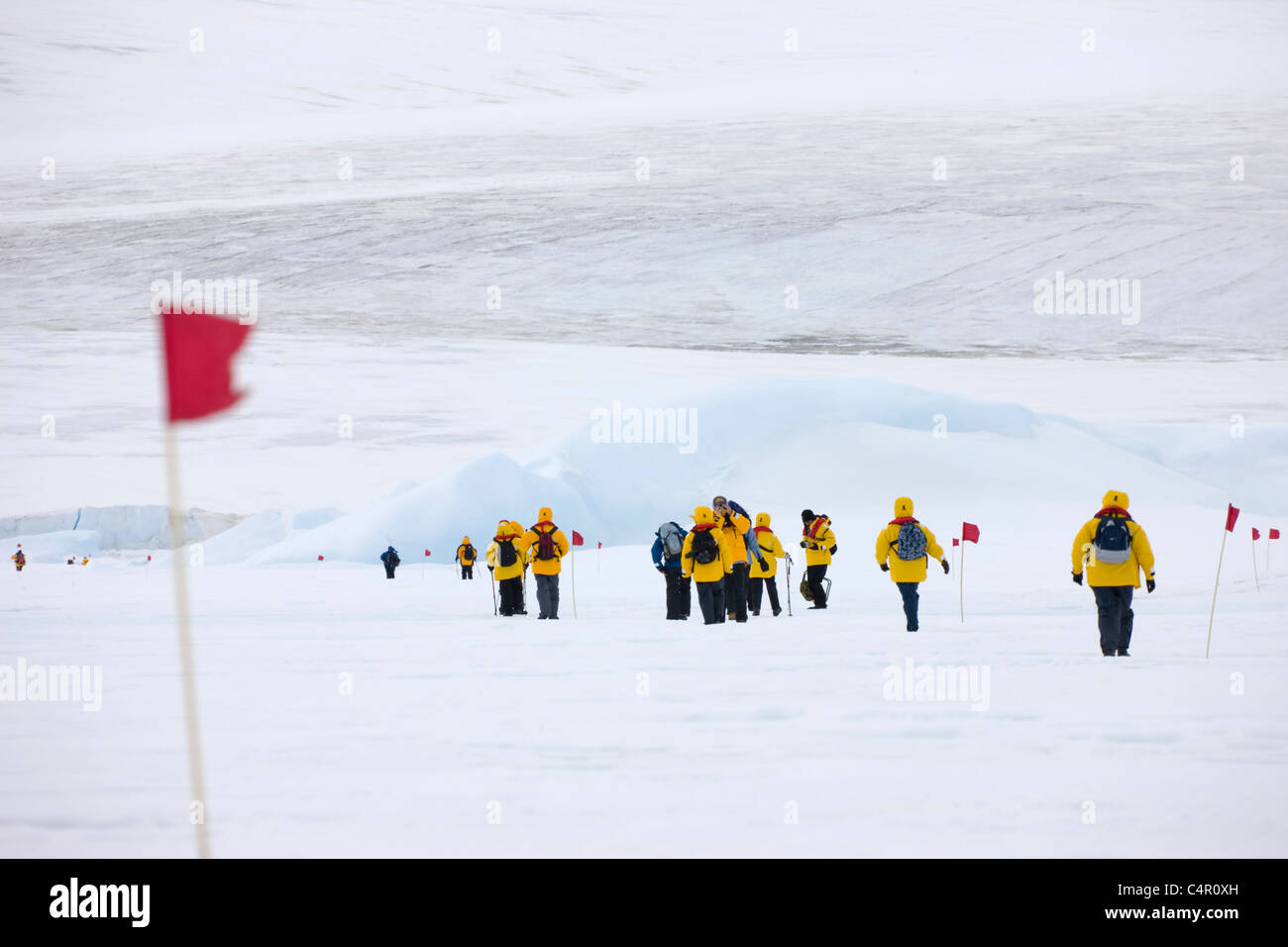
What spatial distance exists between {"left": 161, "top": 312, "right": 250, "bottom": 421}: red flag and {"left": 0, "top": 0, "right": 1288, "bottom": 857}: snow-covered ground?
5.06ft

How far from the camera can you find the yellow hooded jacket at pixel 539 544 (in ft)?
40.1

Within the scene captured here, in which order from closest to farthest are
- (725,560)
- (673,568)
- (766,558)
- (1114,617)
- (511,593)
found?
(1114,617)
(725,560)
(673,568)
(766,558)
(511,593)

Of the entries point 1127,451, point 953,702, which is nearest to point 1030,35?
point 1127,451

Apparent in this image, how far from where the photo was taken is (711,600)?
11430 millimetres

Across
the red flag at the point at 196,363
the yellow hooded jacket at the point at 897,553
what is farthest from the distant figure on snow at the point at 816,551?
the red flag at the point at 196,363

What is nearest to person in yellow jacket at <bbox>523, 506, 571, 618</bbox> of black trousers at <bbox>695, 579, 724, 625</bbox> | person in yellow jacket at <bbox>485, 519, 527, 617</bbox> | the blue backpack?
person in yellow jacket at <bbox>485, 519, 527, 617</bbox>

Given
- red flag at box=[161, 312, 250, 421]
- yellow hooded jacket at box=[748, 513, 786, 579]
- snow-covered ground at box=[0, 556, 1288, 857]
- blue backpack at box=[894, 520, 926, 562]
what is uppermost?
red flag at box=[161, 312, 250, 421]

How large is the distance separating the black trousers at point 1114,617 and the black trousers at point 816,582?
4.74 m

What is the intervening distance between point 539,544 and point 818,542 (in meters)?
2.60

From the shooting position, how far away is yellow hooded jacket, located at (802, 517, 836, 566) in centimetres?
1270

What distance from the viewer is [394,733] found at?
245 inches

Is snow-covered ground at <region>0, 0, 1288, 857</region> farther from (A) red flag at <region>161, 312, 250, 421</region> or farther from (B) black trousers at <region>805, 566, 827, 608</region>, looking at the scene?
(A) red flag at <region>161, 312, 250, 421</region>

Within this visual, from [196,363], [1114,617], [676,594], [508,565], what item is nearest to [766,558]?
[676,594]

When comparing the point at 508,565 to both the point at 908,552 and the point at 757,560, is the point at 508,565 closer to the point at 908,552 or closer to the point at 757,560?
the point at 757,560
